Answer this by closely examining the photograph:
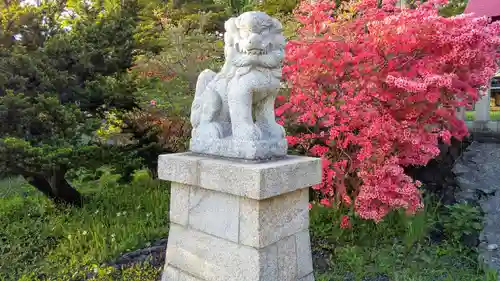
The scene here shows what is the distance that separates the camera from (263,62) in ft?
8.94

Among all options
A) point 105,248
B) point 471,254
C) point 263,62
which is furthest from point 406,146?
point 105,248

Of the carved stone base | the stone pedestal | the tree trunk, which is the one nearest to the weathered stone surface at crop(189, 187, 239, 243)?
the stone pedestal

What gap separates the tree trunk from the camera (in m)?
5.34

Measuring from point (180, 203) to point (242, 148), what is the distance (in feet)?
2.68

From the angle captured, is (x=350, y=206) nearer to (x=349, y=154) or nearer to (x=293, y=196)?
(x=349, y=154)

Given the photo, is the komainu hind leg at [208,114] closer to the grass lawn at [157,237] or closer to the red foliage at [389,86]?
the red foliage at [389,86]

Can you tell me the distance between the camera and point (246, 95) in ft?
9.14

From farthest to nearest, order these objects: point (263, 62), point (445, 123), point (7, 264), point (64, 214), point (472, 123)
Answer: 1. point (472, 123)
2. point (64, 214)
3. point (445, 123)
4. point (7, 264)
5. point (263, 62)

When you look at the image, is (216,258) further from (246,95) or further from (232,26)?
(232,26)

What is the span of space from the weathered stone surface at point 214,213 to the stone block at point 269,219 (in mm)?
84

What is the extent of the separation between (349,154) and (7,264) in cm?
434

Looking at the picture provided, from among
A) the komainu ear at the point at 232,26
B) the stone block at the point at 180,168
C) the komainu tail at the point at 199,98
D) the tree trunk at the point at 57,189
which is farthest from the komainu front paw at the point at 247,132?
the tree trunk at the point at 57,189

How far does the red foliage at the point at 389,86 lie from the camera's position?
398 centimetres

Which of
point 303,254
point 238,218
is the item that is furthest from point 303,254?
point 238,218
